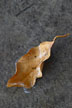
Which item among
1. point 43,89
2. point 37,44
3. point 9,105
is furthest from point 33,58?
point 9,105

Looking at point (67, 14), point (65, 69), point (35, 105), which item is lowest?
point (35, 105)

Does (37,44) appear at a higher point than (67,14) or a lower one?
lower

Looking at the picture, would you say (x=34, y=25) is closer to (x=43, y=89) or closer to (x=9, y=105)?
(x=43, y=89)
